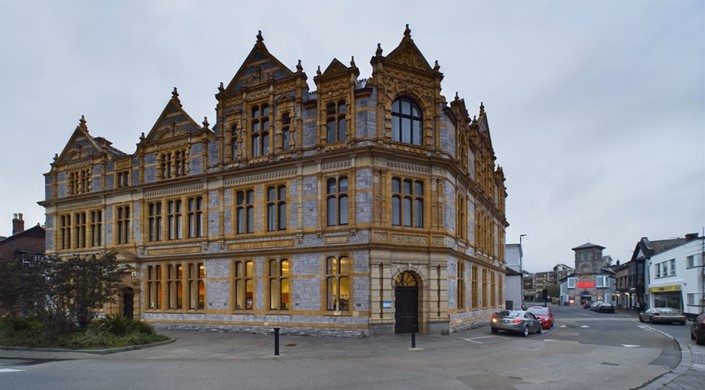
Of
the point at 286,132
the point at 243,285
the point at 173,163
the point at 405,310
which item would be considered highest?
the point at 286,132

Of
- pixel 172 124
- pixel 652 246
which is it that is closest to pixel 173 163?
pixel 172 124

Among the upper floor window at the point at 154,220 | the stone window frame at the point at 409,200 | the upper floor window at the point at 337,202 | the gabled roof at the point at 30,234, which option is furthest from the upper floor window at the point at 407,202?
the gabled roof at the point at 30,234

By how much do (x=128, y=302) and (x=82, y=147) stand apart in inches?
441

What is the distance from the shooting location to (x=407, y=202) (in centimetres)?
2523

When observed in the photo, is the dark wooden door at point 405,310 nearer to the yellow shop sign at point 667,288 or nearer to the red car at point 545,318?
the red car at point 545,318

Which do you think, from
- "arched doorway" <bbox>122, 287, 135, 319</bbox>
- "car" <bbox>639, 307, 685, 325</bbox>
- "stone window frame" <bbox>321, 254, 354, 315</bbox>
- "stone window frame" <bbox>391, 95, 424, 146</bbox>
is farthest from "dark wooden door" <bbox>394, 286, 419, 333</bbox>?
"car" <bbox>639, 307, 685, 325</bbox>

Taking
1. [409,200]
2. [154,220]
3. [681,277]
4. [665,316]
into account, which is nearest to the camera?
[409,200]

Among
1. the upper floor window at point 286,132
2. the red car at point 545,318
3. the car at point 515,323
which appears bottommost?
the red car at point 545,318

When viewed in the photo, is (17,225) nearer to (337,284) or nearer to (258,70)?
(258,70)

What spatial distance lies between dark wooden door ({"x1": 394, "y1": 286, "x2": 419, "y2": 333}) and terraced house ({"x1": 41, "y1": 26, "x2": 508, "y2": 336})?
0.05 m

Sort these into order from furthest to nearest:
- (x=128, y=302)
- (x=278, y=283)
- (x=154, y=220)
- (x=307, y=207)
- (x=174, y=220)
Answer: (x=128, y=302), (x=154, y=220), (x=174, y=220), (x=278, y=283), (x=307, y=207)

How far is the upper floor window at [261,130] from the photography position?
2777 cm

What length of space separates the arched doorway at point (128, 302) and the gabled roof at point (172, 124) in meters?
9.12

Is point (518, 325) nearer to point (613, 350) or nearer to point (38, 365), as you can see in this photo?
point (613, 350)
